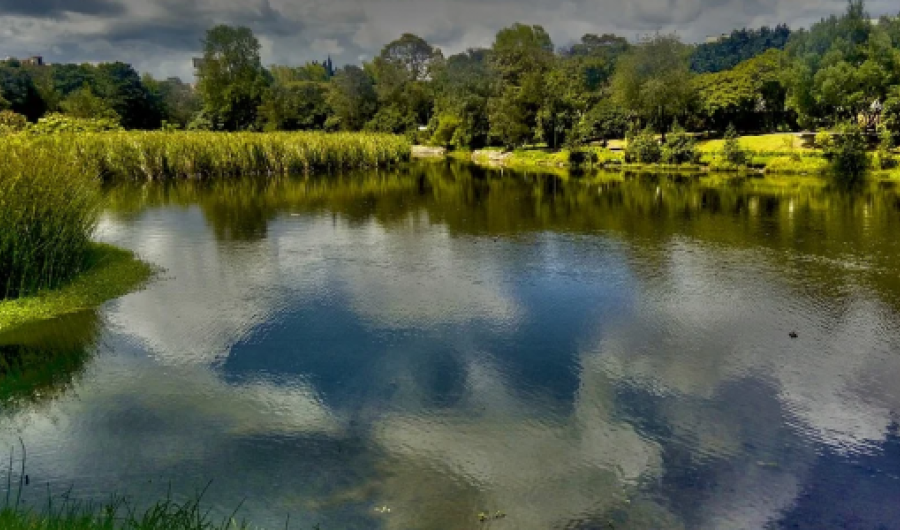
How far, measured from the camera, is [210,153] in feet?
161

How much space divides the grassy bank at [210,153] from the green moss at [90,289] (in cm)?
2049

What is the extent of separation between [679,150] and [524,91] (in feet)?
72.1

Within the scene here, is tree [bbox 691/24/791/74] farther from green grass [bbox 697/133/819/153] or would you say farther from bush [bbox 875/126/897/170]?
bush [bbox 875/126/897/170]

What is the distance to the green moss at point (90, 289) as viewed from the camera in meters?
15.8

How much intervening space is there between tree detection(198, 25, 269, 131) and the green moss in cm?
6751

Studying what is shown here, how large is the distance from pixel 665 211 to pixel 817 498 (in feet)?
85.4

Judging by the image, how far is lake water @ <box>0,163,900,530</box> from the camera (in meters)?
9.23

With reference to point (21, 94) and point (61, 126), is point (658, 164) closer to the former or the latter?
point (61, 126)

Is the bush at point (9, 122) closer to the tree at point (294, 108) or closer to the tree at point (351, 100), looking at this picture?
the tree at point (294, 108)

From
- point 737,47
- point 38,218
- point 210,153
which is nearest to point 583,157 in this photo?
point 210,153

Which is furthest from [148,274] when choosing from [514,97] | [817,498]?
[514,97]

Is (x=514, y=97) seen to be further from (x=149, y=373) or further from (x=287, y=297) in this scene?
(x=149, y=373)

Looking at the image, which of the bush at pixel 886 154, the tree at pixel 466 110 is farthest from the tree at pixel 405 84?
the bush at pixel 886 154

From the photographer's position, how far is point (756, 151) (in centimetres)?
5747
